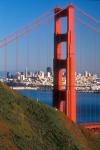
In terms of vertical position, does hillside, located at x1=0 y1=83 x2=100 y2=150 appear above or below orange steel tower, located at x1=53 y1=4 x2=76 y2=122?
below

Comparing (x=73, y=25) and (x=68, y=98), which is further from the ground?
(x=73, y=25)

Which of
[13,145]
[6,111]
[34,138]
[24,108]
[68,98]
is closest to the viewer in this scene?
[13,145]

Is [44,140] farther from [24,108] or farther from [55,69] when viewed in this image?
[55,69]

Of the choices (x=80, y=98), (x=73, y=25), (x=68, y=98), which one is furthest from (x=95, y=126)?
(x=80, y=98)

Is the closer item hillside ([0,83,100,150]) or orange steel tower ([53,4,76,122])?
hillside ([0,83,100,150])
